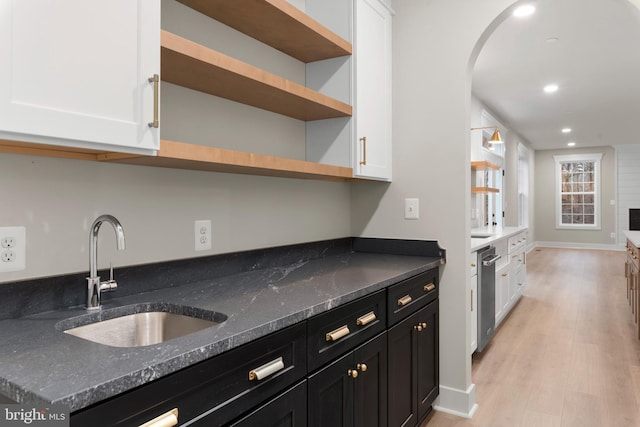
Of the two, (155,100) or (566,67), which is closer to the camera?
(155,100)

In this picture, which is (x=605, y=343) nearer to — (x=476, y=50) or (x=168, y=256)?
(x=476, y=50)

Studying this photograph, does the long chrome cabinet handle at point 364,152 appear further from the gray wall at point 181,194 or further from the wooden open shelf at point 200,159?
the wooden open shelf at point 200,159

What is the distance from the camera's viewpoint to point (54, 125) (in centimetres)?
99

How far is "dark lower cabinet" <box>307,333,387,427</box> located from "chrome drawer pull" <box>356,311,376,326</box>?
9 cm

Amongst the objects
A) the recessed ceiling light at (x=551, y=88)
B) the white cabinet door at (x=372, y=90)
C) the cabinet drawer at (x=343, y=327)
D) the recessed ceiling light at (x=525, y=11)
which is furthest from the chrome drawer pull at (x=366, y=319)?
the recessed ceiling light at (x=551, y=88)

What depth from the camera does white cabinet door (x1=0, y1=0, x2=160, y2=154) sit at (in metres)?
0.93

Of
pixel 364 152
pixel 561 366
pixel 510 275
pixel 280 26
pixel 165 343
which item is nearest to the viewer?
pixel 165 343

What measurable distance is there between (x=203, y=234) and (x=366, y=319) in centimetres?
75

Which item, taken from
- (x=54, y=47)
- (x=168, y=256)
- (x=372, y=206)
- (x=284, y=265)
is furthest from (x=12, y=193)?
(x=372, y=206)

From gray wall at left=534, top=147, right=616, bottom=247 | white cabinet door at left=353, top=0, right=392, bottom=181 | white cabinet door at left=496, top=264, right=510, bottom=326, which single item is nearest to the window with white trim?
gray wall at left=534, top=147, right=616, bottom=247

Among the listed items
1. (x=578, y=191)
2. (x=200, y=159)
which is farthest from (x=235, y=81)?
(x=578, y=191)

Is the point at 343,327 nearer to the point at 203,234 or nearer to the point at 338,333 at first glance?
the point at 338,333

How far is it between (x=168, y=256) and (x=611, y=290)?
6.21m

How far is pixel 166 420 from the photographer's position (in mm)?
840
